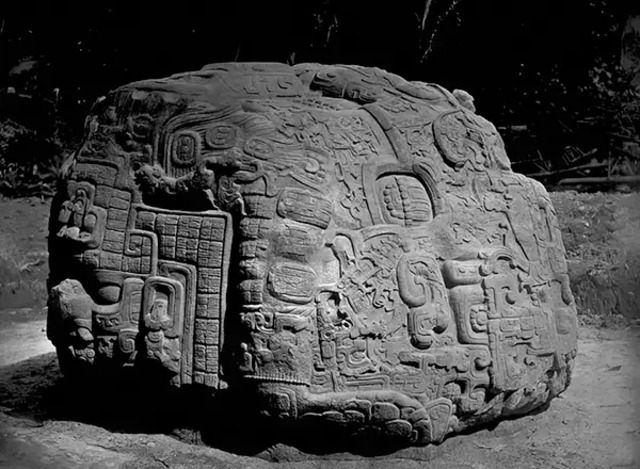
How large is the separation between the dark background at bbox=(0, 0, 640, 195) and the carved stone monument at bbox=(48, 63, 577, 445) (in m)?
2.75

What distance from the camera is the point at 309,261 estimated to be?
3.05m

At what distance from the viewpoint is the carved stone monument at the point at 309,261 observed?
3.03 meters

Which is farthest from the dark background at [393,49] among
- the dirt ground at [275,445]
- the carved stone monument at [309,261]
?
the carved stone monument at [309,261]

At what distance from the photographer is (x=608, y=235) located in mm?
6258

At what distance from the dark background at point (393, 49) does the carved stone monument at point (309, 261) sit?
2752 millimetres

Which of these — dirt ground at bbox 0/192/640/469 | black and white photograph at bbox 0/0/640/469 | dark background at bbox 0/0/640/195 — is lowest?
dirt ground at bbox 0/192/640/469

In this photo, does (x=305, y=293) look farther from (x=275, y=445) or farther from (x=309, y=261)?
(x=275, y=445)

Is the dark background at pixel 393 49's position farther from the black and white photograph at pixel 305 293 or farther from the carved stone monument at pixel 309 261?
the carved stone monument at pixel 309 261

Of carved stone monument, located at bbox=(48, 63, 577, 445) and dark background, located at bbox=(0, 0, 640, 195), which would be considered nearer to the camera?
carved stone monument, located at bbox=(48, 63, 577, 445)

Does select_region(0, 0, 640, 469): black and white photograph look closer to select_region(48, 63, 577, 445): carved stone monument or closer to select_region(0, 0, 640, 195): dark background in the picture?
select_region(48, 63, 577, 445): carved stone monument

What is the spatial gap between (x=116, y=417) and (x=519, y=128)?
4928 mm

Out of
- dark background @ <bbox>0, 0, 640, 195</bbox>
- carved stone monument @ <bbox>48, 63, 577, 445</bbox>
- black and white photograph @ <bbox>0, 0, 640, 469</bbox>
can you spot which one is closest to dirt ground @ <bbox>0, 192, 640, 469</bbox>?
black and white photograph @ <bbox>0, 0, 640, 469</bbox>

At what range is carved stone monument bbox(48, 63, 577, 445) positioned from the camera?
303cm

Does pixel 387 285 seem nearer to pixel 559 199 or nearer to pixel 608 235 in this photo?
pixel 608 235
